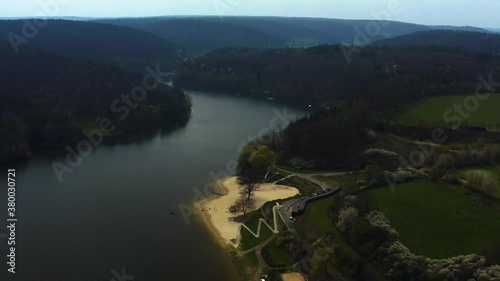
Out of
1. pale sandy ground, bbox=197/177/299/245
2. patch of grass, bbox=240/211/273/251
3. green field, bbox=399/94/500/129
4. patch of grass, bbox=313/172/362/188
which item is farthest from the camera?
green field, bbox=399/94/500/129

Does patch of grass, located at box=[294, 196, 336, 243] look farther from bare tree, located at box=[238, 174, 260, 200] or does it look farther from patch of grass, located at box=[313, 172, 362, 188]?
bare tree, located at box=[238, 174, 260, 200]

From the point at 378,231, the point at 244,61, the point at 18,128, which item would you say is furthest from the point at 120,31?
the point at 378,231

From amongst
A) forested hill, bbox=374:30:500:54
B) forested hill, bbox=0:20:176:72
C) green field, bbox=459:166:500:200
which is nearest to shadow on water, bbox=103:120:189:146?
green field, bbox=459:166:500:200

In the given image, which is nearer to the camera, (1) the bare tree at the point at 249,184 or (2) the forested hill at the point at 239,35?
(1) the bare tree at the point at 249,184

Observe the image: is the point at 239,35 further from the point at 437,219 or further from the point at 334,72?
the point at 437,219

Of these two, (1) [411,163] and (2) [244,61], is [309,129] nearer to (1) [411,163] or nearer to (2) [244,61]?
(1) [411,163]

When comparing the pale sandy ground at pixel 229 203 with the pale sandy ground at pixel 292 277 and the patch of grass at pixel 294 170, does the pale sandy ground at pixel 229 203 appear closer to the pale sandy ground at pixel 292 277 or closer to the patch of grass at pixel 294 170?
the patch of grass at pixel 294 170

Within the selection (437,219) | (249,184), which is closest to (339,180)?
(249,184)

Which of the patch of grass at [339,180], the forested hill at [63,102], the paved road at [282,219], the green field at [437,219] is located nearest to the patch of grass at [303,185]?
the paved road at [282,219]
